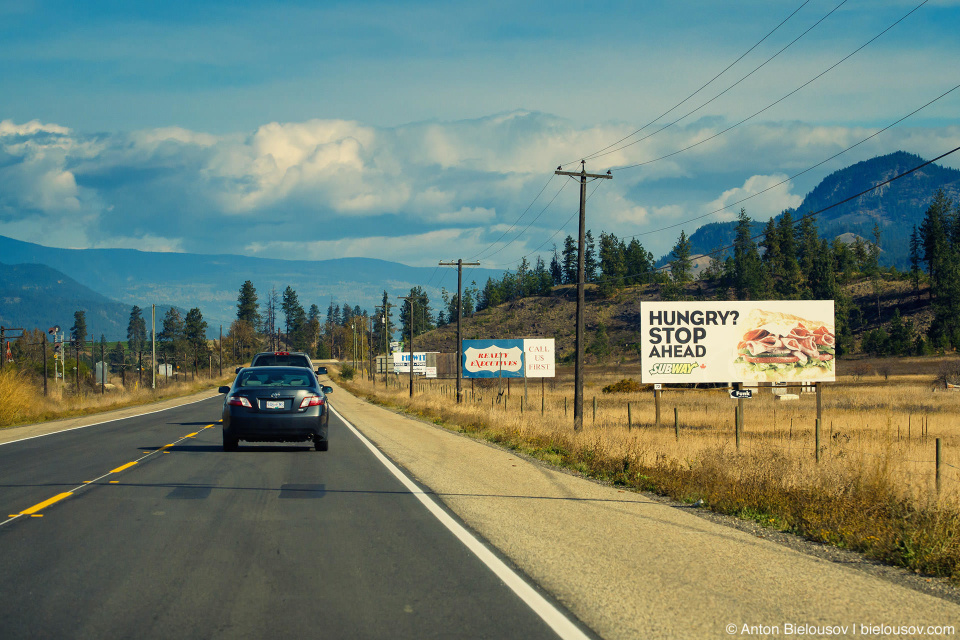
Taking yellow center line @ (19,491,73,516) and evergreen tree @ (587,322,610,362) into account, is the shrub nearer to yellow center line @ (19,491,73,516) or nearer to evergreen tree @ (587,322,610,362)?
yellow center line @ (19,491,73,516)

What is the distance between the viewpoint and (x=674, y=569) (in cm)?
716

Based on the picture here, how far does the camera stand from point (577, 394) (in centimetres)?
2722

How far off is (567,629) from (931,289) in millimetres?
155492

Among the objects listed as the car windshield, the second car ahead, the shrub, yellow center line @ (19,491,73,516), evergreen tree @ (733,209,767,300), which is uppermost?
evergreen tree @ (733,209,767,300)

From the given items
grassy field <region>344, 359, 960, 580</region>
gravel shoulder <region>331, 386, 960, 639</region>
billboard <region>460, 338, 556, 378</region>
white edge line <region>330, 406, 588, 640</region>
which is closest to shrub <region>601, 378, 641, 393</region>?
billboard <region>460, 338, 556, 378</region>

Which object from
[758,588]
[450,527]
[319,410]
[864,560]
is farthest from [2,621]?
[319,410]

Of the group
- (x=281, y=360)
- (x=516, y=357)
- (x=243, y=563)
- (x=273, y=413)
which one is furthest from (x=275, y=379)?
(x=516, y=357)

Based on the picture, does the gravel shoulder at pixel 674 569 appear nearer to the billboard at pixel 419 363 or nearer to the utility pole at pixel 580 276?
the utility pole at pixel 580 276

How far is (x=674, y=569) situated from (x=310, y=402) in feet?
35.9

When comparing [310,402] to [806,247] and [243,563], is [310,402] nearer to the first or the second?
[243,563]

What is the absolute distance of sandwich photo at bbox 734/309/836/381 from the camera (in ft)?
112

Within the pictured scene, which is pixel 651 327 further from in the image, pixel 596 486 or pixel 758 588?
pixel 758 588

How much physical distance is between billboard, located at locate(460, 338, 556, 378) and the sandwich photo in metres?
18.7

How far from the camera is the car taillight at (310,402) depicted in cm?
1667
